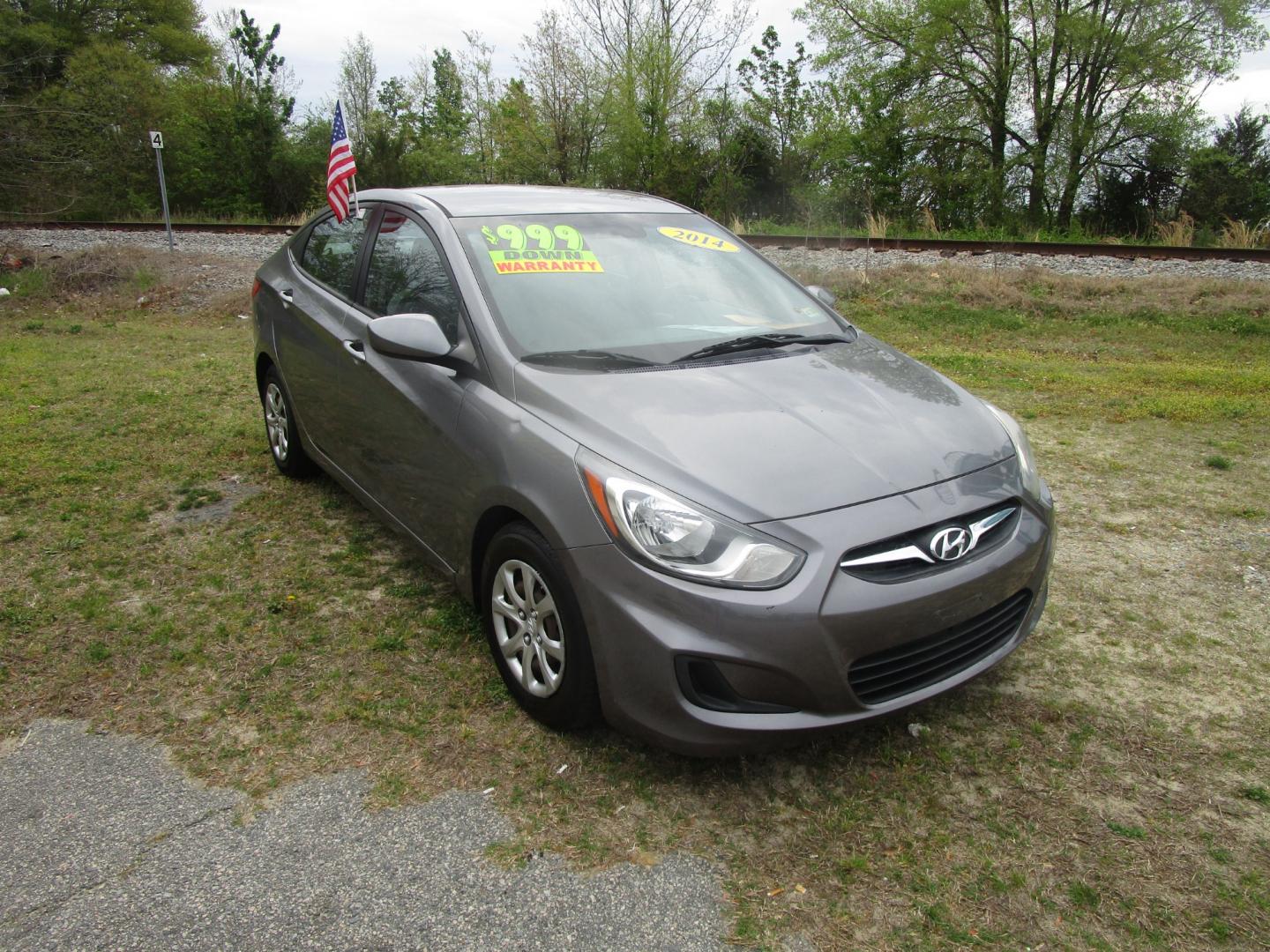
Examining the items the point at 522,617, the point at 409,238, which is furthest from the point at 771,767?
the point at 409,238

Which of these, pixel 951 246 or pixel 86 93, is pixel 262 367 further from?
pixel 86 93

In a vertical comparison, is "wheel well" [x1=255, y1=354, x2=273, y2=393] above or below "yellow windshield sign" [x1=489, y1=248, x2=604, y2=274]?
below

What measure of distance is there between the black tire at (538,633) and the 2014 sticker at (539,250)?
1126 millimetres

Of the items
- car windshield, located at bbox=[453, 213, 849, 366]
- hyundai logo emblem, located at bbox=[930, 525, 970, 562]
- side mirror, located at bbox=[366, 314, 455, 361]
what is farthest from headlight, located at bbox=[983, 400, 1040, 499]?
side mirror, located at bbox=[366, 314, 455, 361]

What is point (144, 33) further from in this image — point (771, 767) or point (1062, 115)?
point (771, 767)

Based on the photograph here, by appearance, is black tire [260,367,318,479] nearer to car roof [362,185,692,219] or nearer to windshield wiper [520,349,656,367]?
car roof [362,185,692,219]

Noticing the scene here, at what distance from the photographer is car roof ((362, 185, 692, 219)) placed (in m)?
3.84

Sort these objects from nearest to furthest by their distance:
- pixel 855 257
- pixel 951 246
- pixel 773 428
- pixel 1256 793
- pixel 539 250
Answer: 1. pixel 1256 793
2. pixel 773 428
3. pixel 539 250
4. pixel 855 257
5. pixel 951 246

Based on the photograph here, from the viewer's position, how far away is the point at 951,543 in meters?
2.61

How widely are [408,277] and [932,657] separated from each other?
2514 mm

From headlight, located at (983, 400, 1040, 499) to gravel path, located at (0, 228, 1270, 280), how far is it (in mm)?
10241

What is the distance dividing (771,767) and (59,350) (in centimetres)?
942

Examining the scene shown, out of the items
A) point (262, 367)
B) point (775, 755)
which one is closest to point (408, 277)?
point (262, 367)

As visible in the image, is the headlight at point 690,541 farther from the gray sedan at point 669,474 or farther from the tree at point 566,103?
the tree at point 566,103
